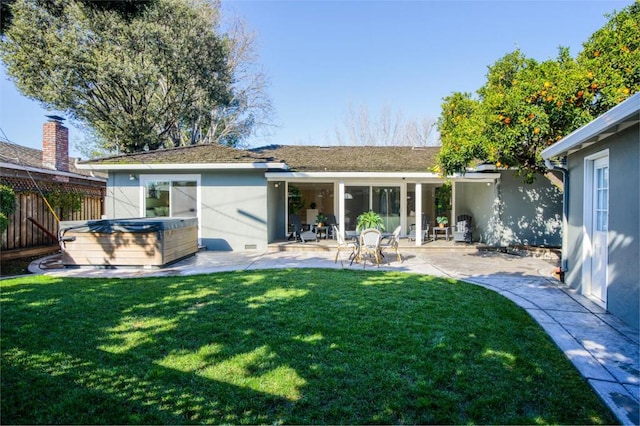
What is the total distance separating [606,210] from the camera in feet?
19.0

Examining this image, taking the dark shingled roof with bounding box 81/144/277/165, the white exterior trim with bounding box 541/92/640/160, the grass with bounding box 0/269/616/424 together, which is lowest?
the grass with bounding box 0/269/616/424

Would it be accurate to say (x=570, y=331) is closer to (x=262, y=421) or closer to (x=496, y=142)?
(x=262, y=421)

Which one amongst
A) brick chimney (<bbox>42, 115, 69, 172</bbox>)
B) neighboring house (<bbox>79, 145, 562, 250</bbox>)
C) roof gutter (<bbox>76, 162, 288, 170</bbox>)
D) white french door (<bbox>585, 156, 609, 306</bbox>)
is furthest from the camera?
brick chimney (<bbox>42, 115, 69, 172</bbox>)

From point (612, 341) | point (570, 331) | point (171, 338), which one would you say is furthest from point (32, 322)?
point (612, 341)

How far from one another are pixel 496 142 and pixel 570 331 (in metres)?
4.77

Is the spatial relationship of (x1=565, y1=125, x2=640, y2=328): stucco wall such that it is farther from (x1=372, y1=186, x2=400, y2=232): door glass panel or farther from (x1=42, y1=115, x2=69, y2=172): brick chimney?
(x1=42, y1=115, x2=69, y2=172): brick chimney

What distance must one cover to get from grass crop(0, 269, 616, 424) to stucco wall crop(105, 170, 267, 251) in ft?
20.7

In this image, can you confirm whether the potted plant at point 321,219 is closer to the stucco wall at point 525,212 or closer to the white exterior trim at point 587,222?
the stucco wall at point 525,212

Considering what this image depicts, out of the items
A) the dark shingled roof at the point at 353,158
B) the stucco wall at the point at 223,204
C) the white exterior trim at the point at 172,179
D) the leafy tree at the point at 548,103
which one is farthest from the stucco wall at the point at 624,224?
the white exterior trim at the point at 172,179

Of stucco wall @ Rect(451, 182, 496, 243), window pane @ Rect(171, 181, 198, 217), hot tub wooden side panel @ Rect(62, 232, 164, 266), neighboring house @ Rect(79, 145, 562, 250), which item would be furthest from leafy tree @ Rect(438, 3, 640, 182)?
window pane @ Rect(171, 181, 198, 217)

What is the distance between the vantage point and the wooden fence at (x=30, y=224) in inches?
422

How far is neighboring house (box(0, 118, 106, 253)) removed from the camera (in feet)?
35.4

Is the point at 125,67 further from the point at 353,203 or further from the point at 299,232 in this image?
the point at 353,203

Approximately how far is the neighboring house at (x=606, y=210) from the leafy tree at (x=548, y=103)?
822 mm
